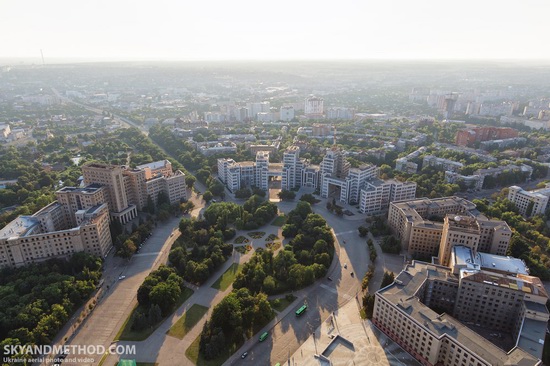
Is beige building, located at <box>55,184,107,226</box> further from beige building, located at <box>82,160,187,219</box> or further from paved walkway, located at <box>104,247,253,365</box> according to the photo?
paved walkway, located at <box>104,247,253,365</box>

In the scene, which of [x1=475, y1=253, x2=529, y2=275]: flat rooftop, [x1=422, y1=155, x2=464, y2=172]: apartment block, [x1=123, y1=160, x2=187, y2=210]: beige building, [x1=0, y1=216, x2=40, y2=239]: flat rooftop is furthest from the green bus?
[x1=422, y1=155, x2=464, y2=172]: apartment block

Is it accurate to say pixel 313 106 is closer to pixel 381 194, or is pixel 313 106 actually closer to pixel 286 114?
pixel 286 114

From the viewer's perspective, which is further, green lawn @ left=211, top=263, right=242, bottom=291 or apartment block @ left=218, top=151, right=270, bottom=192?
apartment block @ left=218, top=151, right=270, bottom=192

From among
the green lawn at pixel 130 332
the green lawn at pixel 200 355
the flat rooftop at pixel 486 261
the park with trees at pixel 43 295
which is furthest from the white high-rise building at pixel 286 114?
the green lawn at pixel 200 355

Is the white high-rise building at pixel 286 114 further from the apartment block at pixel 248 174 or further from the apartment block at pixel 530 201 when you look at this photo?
the apartment block at pixel 530 201

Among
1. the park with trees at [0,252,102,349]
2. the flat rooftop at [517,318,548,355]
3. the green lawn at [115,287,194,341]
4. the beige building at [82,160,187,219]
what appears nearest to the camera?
the flat rooftop at [517,318,548,355]

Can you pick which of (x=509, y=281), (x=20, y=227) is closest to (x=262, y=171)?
(x=20, y=227)

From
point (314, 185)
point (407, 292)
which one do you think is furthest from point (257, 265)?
point (314, 185)
